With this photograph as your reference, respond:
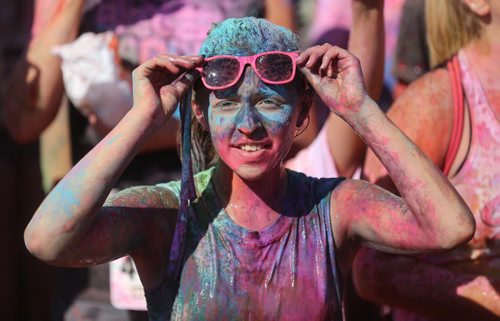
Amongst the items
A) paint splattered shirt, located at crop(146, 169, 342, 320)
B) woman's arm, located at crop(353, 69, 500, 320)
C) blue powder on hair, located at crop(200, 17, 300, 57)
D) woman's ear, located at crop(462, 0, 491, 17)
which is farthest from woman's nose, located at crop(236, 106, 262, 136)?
woman's ear, located at crop(462, 0, 491, 17)

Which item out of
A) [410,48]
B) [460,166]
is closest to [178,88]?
[460,166]

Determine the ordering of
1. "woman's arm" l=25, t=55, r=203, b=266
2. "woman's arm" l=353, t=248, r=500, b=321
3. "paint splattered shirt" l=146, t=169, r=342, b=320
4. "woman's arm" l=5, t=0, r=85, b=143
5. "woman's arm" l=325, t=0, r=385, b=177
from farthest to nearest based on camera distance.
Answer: "woman's arm" l=5, t=0, r=85, b=143 < "woman's arm" l=325, t=0, r=385, b=177 < "woman's arm" l=353, t=248, r=500, b=321 < "paint splattered shirt" l=146, t=169, r=342, b=320 < "woman's arm" l=25, t=55, r=203, b=266

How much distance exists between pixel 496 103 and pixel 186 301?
46.3 inches

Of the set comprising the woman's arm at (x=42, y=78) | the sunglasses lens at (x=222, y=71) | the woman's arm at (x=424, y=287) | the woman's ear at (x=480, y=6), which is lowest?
the woman's arm at (x=424, y=287)

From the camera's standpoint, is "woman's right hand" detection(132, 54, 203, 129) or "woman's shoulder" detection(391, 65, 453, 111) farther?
"woman's shoulder" detection(391, 65, 453, 111)

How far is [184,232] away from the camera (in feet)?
8.37

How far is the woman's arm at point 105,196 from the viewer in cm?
239

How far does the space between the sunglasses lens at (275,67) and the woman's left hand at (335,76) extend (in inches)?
1.2

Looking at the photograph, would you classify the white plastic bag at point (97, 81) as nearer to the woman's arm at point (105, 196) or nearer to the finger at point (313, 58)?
the woman's arm at point (105, 196)

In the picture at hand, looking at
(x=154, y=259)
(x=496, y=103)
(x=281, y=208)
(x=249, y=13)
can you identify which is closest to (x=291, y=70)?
(x=281, y=208)

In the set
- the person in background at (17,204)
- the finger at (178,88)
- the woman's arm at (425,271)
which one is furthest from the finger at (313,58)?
the person in background at (17,204)

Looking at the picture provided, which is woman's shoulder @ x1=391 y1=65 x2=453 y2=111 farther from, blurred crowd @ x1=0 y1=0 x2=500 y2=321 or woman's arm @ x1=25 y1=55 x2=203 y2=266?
woman's arm @ x1=25 y1=55 x2=203 y2=266

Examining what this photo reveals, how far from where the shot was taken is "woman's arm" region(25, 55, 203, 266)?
2389 mm

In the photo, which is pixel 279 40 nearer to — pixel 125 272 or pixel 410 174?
pixel 410 174
